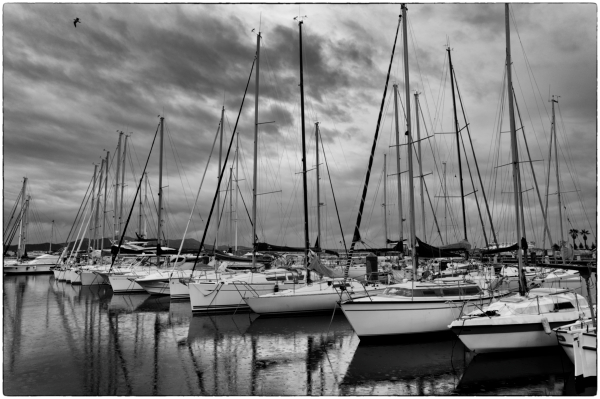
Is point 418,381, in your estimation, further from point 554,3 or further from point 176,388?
point 554,3

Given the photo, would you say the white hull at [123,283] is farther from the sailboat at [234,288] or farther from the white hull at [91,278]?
the sailboat at [234,288]

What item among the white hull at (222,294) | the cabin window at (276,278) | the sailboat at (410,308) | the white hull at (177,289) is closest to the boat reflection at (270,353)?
the sailboat at (410,308)

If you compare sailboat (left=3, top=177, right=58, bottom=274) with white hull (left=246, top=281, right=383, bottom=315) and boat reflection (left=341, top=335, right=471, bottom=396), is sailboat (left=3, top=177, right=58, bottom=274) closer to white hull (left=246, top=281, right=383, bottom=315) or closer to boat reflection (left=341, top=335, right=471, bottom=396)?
white hull (left=246, top=281, right=383, bottom=315)

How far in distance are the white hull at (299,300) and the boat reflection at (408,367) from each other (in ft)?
21.5

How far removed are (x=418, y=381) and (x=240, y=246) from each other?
42.1 m

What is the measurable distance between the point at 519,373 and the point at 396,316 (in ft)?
17.7

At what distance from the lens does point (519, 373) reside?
1329cm

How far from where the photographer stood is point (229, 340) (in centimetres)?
1822

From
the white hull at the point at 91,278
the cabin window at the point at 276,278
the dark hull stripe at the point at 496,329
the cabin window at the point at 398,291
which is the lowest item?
the white hull at the point at 91,278

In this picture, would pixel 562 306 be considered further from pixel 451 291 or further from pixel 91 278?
pixel 91 278

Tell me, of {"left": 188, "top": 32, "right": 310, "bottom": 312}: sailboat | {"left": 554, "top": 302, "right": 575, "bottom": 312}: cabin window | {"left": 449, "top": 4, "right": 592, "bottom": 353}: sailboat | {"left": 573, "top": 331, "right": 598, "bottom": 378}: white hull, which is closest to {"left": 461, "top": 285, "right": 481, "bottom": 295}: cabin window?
{"left": 449, "top": 4, "right": 592, "bottom": 353}: sailboat

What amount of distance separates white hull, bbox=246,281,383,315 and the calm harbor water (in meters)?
1.50

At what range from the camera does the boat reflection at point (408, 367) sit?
12.2m

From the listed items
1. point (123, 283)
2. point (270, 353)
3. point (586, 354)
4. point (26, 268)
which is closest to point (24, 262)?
point (26, 268)
